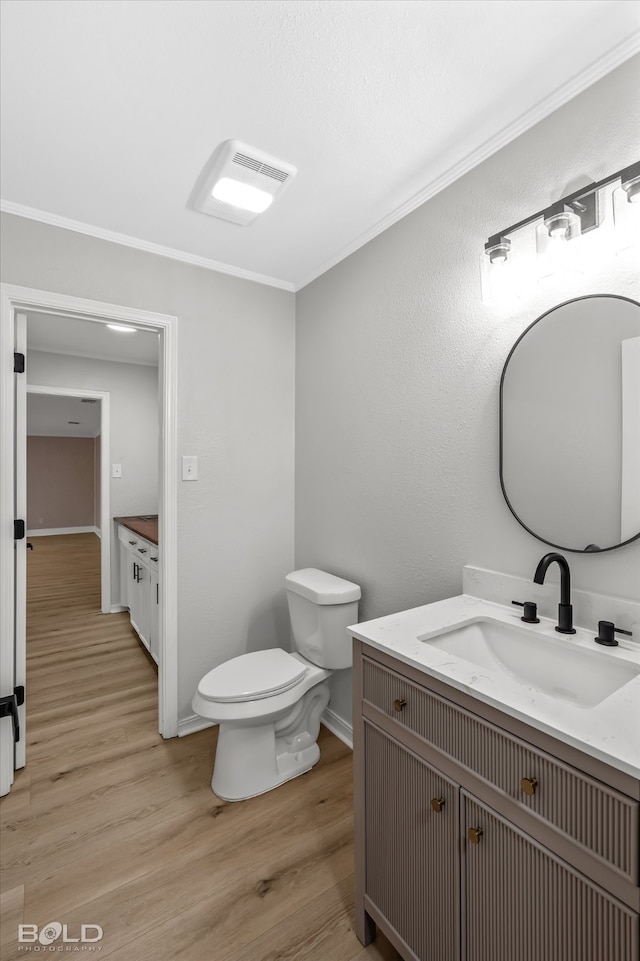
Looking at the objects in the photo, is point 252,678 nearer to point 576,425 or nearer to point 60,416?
point 576,425

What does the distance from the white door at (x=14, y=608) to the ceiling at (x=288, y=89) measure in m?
0.75

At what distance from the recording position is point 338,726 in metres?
2.26

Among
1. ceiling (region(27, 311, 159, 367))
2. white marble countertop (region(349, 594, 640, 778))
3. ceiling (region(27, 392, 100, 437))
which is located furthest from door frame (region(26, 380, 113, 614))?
white marble countertop (region(349, 594, 640, 778))

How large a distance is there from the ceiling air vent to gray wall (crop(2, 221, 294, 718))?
→ 505 mm

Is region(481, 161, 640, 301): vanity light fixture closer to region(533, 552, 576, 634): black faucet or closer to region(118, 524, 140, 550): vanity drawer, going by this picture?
region(533, 552, 576, 634): black faucet

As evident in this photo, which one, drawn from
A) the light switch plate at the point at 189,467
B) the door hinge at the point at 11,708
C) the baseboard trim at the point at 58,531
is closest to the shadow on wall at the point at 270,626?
the light switch plate at the point at 189,467

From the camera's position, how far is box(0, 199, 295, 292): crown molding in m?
1.85

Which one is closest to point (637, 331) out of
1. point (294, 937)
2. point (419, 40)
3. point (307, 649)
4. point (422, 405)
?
point (422, 405)

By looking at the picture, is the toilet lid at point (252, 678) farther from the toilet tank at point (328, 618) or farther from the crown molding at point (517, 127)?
the crown molding at point (517, 127)

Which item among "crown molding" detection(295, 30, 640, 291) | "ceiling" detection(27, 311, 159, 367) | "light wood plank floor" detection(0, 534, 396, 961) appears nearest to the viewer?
"crown molding" detection(295, 30, 640, 291)

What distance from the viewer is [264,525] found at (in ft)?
8.30

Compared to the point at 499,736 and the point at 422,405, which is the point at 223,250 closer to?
the point at 422,405

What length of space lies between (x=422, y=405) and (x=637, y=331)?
0.75 meters

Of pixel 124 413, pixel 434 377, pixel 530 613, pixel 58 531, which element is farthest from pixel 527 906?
pixel 58 531
